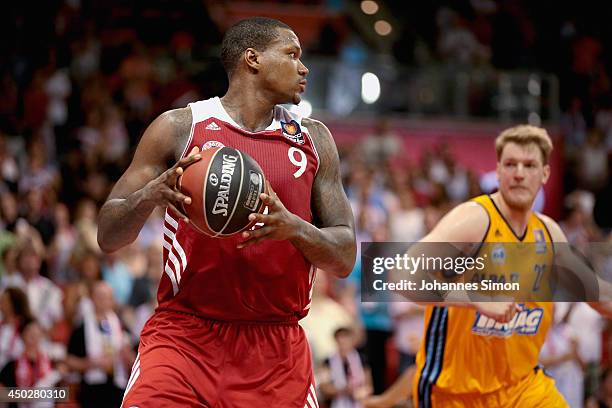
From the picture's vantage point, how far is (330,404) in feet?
31.1

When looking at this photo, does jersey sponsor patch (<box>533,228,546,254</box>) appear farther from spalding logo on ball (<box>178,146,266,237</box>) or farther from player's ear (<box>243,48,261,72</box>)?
spalding logo on ball (<box>178,146,266,237</box>)

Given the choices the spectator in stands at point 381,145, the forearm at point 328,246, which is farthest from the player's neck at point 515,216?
the spectator in stands at point 381,145

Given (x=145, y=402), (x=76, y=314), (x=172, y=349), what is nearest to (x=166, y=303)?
(x=172, y=349)

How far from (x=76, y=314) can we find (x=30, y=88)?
7165mm

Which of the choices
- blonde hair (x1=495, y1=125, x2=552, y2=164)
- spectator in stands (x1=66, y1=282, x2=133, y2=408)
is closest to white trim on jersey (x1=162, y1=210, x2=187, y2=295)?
blonde hair (x1=495, y1=125, x2=552, y2=164)

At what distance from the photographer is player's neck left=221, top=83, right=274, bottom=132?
480cm

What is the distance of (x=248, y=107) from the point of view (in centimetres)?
481

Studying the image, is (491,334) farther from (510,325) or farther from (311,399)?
(311,399)

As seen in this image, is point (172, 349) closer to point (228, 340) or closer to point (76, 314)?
point (228, 340)

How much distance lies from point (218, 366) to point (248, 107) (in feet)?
3.98

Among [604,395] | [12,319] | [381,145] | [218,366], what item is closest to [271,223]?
[218,366]

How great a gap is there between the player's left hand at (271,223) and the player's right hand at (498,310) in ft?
5.54

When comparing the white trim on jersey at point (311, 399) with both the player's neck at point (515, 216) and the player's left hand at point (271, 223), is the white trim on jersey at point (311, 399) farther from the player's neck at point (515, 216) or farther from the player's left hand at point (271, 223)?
the player's neck at point (515, 216)

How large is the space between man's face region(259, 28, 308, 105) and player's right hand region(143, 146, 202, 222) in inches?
32.1
